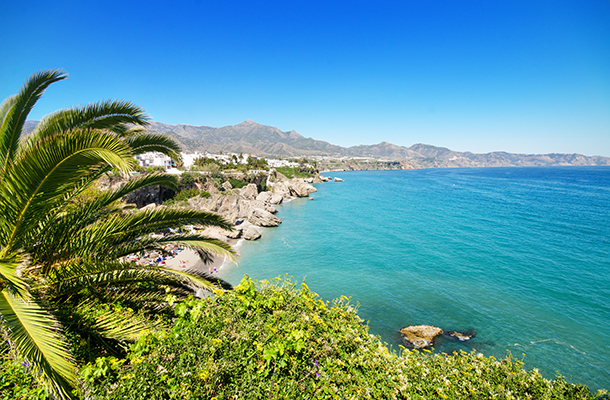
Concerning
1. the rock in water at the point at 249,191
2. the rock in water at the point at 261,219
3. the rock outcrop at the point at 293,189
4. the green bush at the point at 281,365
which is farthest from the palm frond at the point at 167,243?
the rock outcrop at the point at 293,189

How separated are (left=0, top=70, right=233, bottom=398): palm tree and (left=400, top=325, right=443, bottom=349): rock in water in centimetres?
1194

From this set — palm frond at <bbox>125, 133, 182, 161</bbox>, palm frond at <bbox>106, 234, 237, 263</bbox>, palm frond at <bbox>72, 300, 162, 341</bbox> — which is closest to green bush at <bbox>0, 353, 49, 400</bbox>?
palm frond at <bbox>72, 300, 162, 341</bbox>

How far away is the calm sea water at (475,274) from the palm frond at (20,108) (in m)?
15.4

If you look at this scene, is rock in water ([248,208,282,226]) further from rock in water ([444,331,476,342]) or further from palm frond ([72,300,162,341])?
palm frond ([72,300,162,341])

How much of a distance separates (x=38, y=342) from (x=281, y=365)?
116 inches

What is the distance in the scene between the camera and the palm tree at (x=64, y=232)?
3.22 m

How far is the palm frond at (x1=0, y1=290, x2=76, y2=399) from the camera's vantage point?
2953mm

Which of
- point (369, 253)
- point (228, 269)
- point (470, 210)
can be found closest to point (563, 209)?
point (470, 210)

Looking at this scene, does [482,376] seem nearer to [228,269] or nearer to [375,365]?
[375,365]

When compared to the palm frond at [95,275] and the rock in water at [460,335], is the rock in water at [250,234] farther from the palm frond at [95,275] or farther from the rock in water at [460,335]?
the palm frond at [95,275]

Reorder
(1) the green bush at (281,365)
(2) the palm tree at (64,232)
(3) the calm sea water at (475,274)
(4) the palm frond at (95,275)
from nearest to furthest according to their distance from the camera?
(2) the palm tree at (64,232), (1) the green bush at (281,365), (4) the palm frond at (95,275), (3) the calm sea water at (475,274)

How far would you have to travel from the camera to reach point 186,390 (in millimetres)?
3256

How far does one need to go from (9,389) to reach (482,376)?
27.0ft

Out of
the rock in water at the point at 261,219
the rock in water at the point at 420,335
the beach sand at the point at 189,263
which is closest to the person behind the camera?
the rock in water at the point at 420,335
